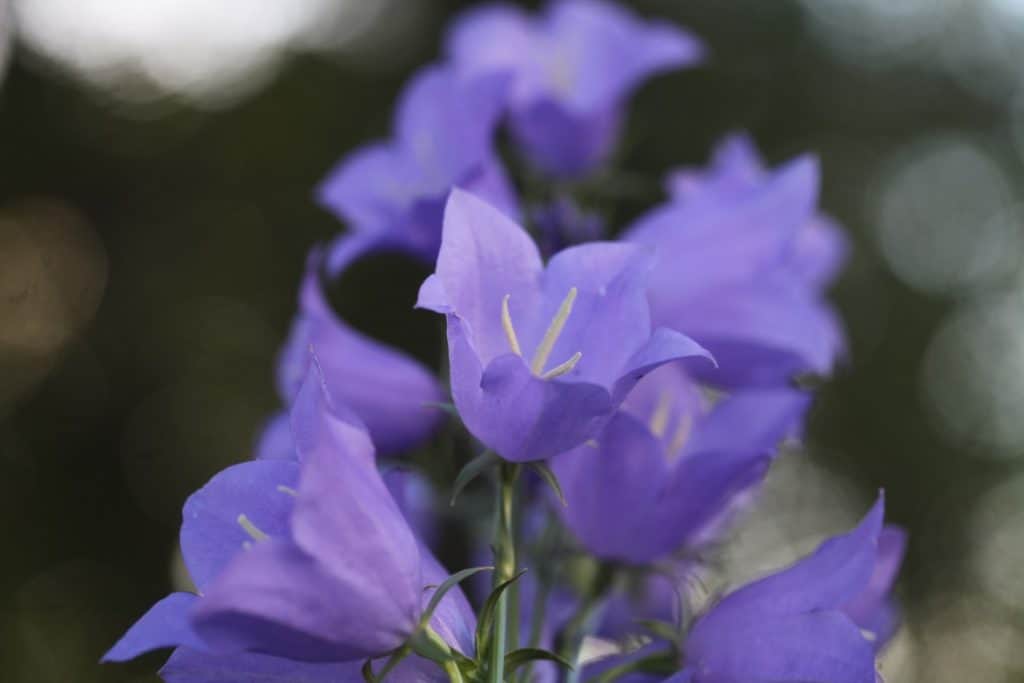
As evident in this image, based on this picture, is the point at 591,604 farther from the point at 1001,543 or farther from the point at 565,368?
the point at 1001,543

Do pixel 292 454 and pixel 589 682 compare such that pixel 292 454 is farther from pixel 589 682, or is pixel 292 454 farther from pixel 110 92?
pixel 110 92

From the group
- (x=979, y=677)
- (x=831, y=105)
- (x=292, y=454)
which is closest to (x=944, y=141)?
(x=831, y=105)

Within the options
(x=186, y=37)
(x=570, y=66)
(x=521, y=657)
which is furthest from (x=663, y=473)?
(x=186, y=37)

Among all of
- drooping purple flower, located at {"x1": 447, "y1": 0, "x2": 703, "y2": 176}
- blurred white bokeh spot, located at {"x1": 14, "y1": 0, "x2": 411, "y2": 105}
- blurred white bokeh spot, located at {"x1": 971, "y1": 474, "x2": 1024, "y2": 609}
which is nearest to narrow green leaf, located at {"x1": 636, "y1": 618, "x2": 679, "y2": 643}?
drooping purple flower, located at {"x1": 447, "y1": 0, "x2": 703, "y2": 176}

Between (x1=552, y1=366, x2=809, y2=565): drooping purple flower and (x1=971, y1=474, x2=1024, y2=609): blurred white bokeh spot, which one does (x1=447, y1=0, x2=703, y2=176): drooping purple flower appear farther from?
(x1=971, y1=474, x2=1024, y2=609): blurred white bokeh spot

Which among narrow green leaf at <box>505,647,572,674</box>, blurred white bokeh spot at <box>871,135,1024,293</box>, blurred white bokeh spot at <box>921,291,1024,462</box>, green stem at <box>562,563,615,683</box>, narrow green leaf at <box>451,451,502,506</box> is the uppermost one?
narrow green leaf at <box>451,451,502,506</box>

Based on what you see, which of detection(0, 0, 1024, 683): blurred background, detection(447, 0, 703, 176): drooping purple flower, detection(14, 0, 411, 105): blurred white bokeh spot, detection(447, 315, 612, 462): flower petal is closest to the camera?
detection(447, 315, 612, 462): flower petal

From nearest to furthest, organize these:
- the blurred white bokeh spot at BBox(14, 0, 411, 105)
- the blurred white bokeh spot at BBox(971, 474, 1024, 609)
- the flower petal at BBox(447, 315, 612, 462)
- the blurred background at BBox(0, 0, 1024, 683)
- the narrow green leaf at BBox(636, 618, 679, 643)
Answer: the flower petal at BBox(447, 315, 612, 462) < the narrow green leaf at BBox(636, 618, 679, 643) < the blurred white bokeh spot at BBox(14, 0, 411, 105) < the blurred background at BBox(0, 0, 1024, 683) < the blurred white bokeh spot at BBox(971, 474, 1024, 609)
